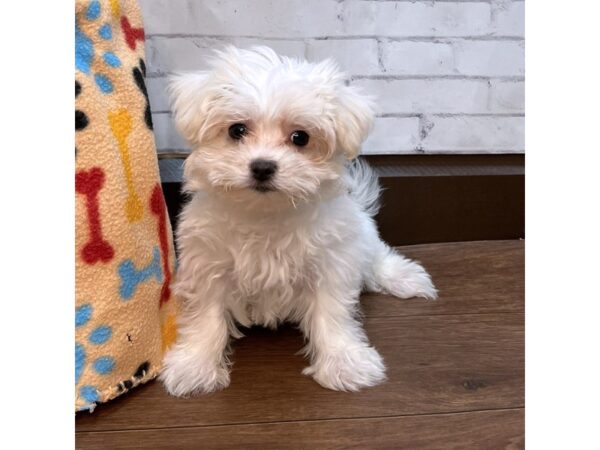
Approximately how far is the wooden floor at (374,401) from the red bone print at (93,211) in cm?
30

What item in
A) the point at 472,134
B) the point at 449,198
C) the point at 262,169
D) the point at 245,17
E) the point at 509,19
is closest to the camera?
the point at 262,169

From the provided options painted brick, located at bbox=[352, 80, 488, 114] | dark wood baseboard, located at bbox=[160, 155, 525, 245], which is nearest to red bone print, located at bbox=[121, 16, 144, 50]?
dark wood baseboard, located at bbox=[160, 155, 525, 245]

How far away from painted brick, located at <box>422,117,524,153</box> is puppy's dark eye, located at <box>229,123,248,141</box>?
32.6 inches

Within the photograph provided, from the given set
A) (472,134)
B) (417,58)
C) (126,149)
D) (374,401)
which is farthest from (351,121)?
(472,134)

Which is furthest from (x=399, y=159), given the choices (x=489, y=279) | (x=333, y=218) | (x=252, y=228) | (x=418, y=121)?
(x=252, y=228)

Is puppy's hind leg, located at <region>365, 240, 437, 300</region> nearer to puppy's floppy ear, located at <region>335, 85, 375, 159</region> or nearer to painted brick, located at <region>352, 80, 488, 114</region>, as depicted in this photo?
painted brick, located at <region>352, 80, 488, 114</region>

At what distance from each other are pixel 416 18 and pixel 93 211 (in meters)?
1.10

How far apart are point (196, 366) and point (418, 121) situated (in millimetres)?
Result: 1030

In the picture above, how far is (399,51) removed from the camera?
1647 millimetres

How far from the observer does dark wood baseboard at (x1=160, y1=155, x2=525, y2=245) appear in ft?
5.93

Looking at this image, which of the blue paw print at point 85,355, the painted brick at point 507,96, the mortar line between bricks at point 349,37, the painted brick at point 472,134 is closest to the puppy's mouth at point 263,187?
the blue paw print at point 85,355

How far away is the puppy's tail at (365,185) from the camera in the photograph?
164 centimetres

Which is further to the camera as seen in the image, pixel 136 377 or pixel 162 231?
pixel 162 231

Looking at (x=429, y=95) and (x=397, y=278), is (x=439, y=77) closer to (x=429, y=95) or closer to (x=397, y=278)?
(x=429, y=95)
